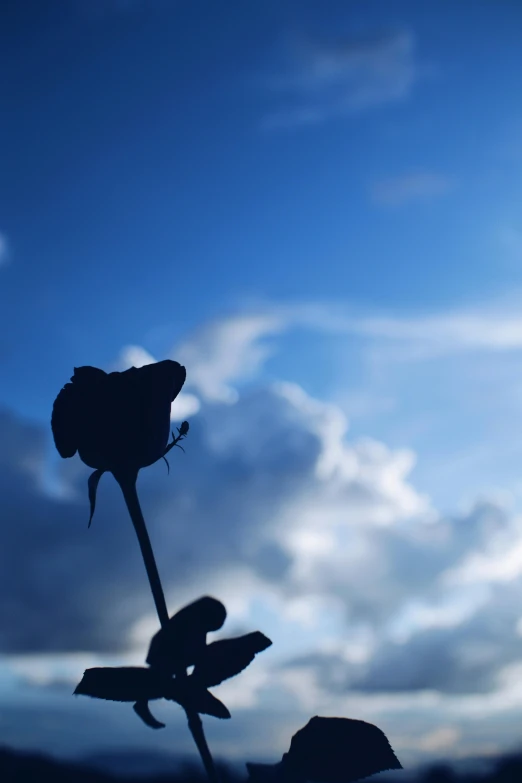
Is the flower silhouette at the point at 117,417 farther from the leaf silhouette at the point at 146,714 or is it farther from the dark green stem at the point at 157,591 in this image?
the leaf silhouette at the point at 146,714

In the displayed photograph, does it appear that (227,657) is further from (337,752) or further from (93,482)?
(93,482)

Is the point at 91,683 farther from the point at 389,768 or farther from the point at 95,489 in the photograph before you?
the point at 389,768

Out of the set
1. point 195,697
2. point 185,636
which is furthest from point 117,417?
point 195,697

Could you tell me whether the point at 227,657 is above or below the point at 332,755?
above

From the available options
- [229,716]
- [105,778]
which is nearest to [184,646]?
[229,716]

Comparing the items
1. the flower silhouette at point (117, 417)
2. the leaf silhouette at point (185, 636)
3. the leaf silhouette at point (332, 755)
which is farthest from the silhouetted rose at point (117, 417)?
the leaf silhouette at point (332, 755)

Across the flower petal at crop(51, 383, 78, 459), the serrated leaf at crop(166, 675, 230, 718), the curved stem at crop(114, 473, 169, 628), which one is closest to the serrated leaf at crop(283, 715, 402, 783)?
the serrated leaf at crop(166, 675, 230, 718)
